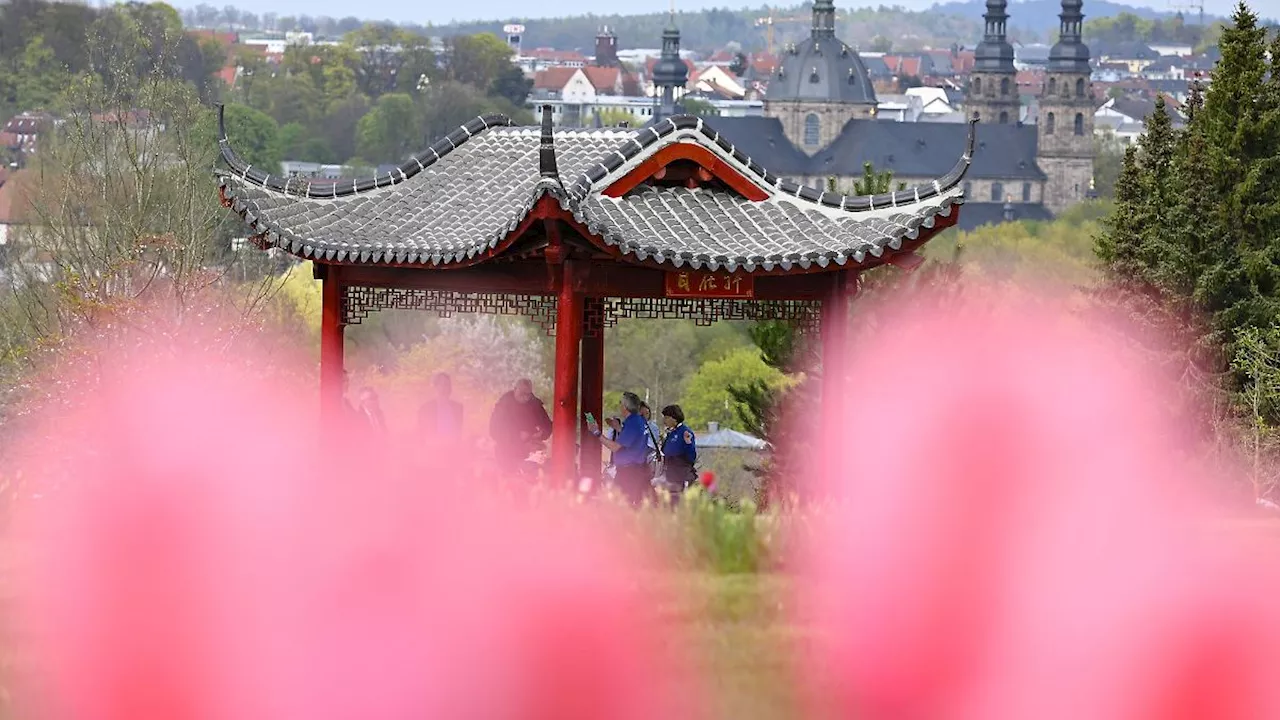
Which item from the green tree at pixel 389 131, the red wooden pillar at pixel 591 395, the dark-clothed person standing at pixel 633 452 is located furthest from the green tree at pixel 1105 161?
the dark-clothed person standing at pixel 633 452

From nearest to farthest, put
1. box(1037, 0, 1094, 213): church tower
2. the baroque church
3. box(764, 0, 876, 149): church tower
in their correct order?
the baroque church, box(1037, 0, 1094, 213): church tower, box(764, 0, 876, 149): church tower

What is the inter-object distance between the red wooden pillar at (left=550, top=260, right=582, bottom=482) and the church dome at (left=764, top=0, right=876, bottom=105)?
591 ft

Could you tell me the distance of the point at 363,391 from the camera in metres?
16.4

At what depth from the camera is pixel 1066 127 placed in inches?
7505

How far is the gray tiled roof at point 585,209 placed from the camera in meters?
14.6

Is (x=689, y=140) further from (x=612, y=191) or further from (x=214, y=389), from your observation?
(x=214, y=389)

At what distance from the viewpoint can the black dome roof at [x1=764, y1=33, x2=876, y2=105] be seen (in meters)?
194

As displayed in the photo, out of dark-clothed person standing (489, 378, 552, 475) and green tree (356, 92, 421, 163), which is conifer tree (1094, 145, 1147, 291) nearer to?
dark-clothed person standing (489, 378, 552, 475)

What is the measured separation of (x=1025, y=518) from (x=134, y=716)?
530 cm

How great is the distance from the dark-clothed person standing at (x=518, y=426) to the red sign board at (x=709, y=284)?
145cm

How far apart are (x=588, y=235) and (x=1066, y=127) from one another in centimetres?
18139

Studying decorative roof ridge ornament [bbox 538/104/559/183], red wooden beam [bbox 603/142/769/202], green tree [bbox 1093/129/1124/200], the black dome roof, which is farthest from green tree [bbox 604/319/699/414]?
the black dome roof

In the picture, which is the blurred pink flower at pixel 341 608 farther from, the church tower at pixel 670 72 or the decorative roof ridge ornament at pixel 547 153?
the church tower at pixel 670 72

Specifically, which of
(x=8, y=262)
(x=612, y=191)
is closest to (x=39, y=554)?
(x=612, y=191)
